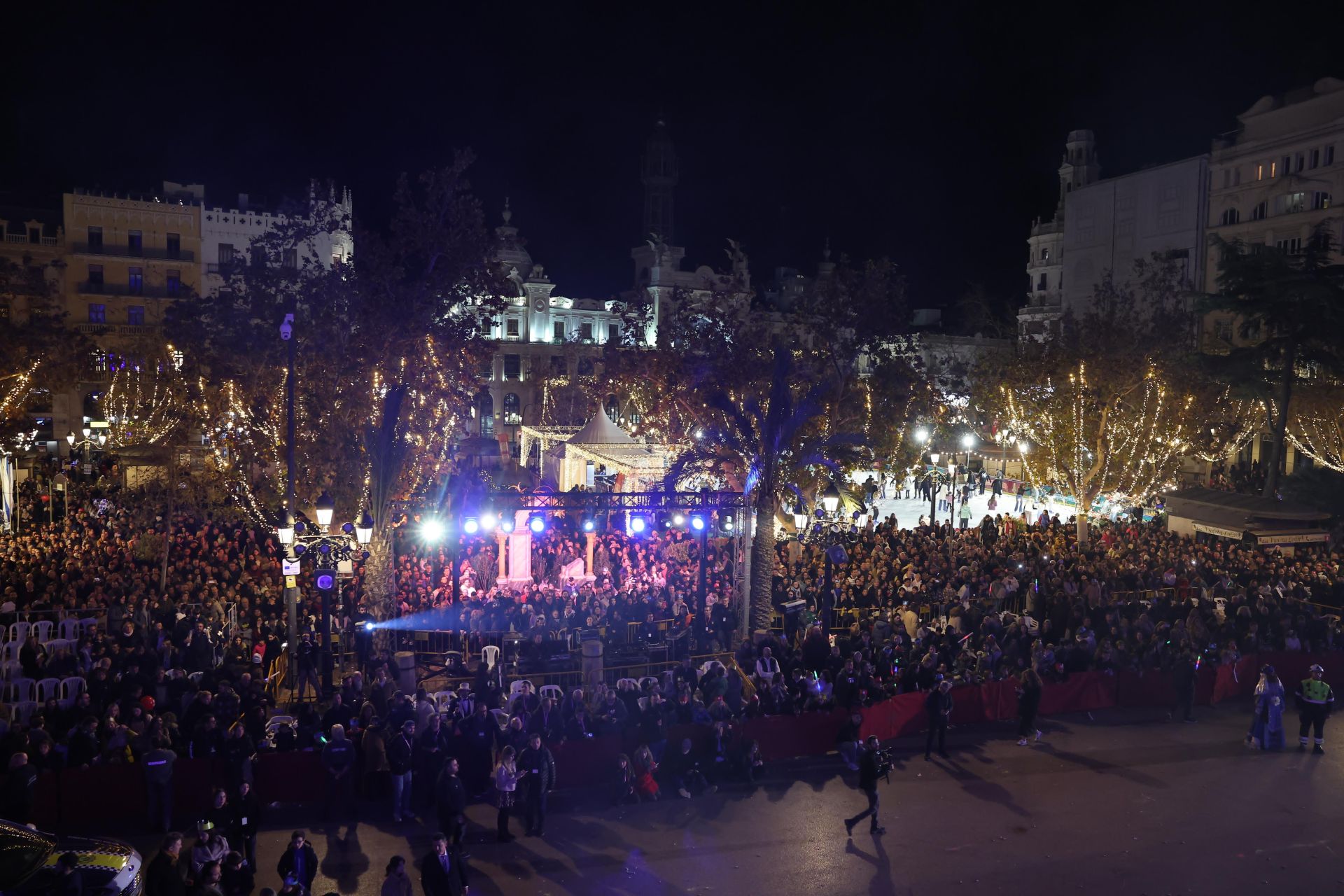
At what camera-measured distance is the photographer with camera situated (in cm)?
1085

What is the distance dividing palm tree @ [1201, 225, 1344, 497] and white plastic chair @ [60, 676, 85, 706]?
29.2 metres

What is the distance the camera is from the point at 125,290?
46.6 m

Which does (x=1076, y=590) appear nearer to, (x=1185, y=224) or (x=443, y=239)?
(x=443, y=239)

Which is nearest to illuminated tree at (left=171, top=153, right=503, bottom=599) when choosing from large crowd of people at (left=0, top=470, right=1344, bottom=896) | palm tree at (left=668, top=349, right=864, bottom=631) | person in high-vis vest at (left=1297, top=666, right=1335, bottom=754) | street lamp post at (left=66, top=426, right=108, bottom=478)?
large crowd of people at (left=0, top=470, right=1344, bottom=896)

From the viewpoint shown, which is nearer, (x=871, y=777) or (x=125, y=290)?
(x=871, y=777)

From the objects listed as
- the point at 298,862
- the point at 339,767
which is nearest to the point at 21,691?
the point at 339,767

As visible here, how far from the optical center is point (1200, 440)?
112 ft

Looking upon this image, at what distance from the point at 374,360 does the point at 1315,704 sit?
17.1 metres

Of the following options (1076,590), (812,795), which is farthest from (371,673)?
(1076,590)

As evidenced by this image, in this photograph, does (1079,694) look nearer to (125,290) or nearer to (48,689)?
(48,689)

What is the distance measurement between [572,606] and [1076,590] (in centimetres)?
1059

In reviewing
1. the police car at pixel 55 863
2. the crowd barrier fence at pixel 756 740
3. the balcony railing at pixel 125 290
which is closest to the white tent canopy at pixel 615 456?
the crowd barrier fence at pixel 756 740

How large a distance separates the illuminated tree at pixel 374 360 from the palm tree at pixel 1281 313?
22.2 m

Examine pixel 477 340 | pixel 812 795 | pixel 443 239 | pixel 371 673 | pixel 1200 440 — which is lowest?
pixel 812 795
